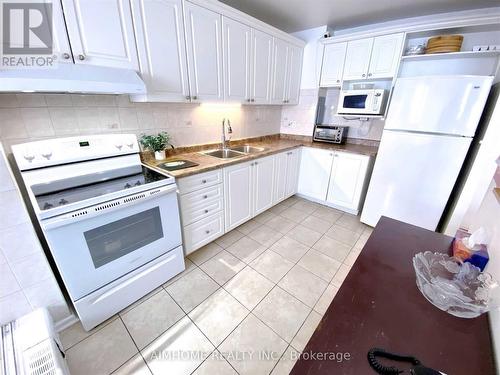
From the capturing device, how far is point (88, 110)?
1.62 meters

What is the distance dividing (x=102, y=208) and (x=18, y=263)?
0.52 metres

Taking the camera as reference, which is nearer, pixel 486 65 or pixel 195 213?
pixel 195 213

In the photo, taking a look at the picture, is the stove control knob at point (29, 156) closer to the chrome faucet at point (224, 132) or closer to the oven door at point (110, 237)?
the oven door at point (110, 237)

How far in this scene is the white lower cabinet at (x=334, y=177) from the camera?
2.69 metres

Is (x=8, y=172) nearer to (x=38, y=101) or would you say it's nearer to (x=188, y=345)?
(x=38, y=101)

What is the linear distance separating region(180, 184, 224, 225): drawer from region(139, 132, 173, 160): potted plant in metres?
0.55

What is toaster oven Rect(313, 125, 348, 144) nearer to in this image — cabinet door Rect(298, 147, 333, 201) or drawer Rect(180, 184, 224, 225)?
cabinet door Rect(298, 147, 333, 201)

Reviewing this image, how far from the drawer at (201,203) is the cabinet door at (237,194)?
0.36 ft

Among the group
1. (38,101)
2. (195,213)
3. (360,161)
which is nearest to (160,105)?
(38,101)

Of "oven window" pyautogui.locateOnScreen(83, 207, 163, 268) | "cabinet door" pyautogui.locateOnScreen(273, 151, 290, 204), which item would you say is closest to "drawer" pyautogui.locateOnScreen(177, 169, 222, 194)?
"oven window" pyautogui.locateOnScreen(83, 207, 163, 268)

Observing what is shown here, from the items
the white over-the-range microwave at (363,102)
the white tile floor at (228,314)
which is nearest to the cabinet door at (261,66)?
the white over-the-range microwave at (363,102)

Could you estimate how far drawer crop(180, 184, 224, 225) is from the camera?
183cm

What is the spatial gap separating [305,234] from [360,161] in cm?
117

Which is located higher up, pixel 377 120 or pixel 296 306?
pixel 377 120
